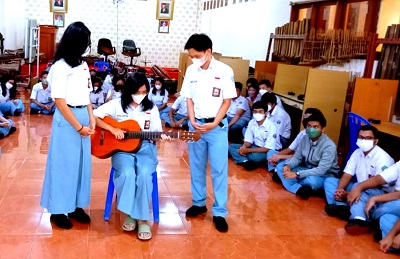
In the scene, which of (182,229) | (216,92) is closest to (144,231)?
(182,229)

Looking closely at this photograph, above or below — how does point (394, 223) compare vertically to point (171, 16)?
below

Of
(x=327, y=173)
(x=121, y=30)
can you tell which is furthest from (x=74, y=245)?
(x=121, y=30)

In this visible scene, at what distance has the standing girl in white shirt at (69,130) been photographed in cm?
288

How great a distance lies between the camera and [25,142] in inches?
221

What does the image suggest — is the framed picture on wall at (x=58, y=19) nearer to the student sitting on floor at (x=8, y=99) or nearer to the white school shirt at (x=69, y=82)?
the student sitting on floor at (x=8, y=99)

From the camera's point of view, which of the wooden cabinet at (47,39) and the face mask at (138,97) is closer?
the face mask at (138,97)

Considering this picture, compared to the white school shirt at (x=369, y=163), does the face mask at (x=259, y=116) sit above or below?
above

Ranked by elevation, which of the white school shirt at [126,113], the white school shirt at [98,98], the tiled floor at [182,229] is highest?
the white school shirt at [126,113]

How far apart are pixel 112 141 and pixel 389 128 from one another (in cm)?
304

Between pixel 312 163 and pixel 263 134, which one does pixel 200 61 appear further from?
pixel 263 134

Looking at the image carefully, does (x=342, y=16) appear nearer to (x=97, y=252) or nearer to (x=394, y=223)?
(x=394, y=223)

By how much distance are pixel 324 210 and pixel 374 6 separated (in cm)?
341

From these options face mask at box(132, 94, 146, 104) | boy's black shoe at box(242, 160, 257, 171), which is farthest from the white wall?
face mask at box(132, 94, 146, 104)

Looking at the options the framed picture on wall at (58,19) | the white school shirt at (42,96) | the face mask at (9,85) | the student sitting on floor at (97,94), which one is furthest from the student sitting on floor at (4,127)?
the framed picture on wall at (58,19)
